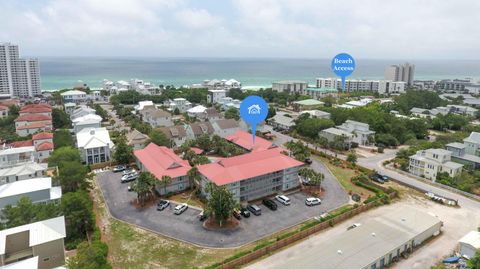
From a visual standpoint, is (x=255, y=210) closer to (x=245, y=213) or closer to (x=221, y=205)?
(x=245, y=213)

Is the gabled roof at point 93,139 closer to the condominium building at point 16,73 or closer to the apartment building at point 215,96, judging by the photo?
the apartment building at point 215,96

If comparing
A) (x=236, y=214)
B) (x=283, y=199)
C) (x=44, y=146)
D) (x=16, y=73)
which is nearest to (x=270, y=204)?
(x=283, y=199)

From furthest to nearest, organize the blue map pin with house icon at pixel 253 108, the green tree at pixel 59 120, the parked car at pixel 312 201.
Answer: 1. the green tree at pixel 59 120
2. the blue map pin with house icon at pixel 253 108
3. the parked car at pixel 312 201

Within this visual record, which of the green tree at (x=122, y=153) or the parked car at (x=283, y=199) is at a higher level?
the green tree at (x=122, y=153)

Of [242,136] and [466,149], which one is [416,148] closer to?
[466,149]

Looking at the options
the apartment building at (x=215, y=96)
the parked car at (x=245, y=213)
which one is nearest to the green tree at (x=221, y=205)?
the parked car at (x=245, y=213)

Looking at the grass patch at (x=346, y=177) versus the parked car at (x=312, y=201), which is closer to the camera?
the parked car at (x=312, y=201)
